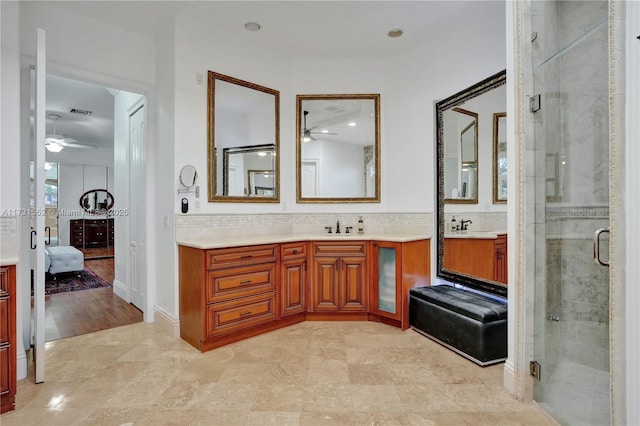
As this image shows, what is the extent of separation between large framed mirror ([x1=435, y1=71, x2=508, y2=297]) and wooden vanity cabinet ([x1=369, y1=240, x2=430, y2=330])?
28 centimetres

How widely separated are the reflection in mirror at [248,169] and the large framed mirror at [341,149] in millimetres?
380

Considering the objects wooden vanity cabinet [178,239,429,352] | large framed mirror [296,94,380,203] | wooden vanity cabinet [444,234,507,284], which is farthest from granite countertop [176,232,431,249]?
large framed mirror [296,94,380,203]

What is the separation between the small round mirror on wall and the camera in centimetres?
300

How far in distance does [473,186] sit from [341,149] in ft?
4.84

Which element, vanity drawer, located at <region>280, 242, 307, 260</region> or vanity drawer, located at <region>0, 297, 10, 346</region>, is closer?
vanity drawer, located at <region>0, 297, 10, 346</region>

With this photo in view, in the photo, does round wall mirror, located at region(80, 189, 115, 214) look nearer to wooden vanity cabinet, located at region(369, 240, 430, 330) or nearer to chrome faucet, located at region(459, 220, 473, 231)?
wooden vanity cabinet, located at region(369, 240, 430, 330)

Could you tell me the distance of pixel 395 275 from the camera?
3162mm

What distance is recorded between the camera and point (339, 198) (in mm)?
3814

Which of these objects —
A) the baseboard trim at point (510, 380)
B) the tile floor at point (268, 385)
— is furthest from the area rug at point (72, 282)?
the baseboard trim at point (510, 380)

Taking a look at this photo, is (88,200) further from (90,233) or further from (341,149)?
(341,149)

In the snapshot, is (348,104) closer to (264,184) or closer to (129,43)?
(264,184)

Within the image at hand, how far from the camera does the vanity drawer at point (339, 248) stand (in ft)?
10.8

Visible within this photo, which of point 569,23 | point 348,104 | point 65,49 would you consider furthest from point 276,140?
point 569,23

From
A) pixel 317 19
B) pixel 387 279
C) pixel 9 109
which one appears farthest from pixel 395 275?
pixel 9 109
